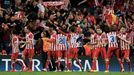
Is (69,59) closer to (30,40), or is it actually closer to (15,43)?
(30,40)

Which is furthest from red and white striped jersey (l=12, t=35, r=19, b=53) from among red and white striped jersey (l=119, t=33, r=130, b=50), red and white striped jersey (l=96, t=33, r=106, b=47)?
red and white striped jersey (l=119, t=33, r=130, b=50)

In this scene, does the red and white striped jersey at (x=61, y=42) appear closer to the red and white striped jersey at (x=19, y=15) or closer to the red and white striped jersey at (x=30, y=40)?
the red and white striped jersey at (x=30, y=40)

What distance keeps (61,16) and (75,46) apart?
2.17 meters

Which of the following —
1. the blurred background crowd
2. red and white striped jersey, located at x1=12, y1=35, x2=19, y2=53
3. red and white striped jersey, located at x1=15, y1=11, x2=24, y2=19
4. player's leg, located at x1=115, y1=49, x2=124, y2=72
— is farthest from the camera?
red and white striped jersey, located at x1=15, y1=11, x2=24, y2=19

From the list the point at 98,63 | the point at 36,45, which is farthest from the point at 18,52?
the point at 98,63

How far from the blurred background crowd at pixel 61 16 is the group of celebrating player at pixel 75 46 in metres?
0.51

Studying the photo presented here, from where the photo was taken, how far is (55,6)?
833 inches

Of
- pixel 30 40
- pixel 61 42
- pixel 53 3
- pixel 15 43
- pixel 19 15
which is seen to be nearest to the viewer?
pixel 15 43

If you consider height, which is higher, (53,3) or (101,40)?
(53,3)

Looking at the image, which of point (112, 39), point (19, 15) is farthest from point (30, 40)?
point (112, 39)

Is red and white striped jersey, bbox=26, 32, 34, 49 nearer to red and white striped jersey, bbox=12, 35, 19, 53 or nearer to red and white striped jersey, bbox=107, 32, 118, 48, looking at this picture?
red and white striped jersey, bbox=12, 35, 19, 53

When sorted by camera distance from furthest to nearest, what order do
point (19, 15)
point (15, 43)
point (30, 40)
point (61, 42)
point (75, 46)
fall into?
point (19, 15) → point (61, 42) → point (75, 46) → point (30, 40) → point (15, 43)

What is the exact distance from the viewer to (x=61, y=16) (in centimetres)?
2016

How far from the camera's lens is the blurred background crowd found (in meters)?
19.1
